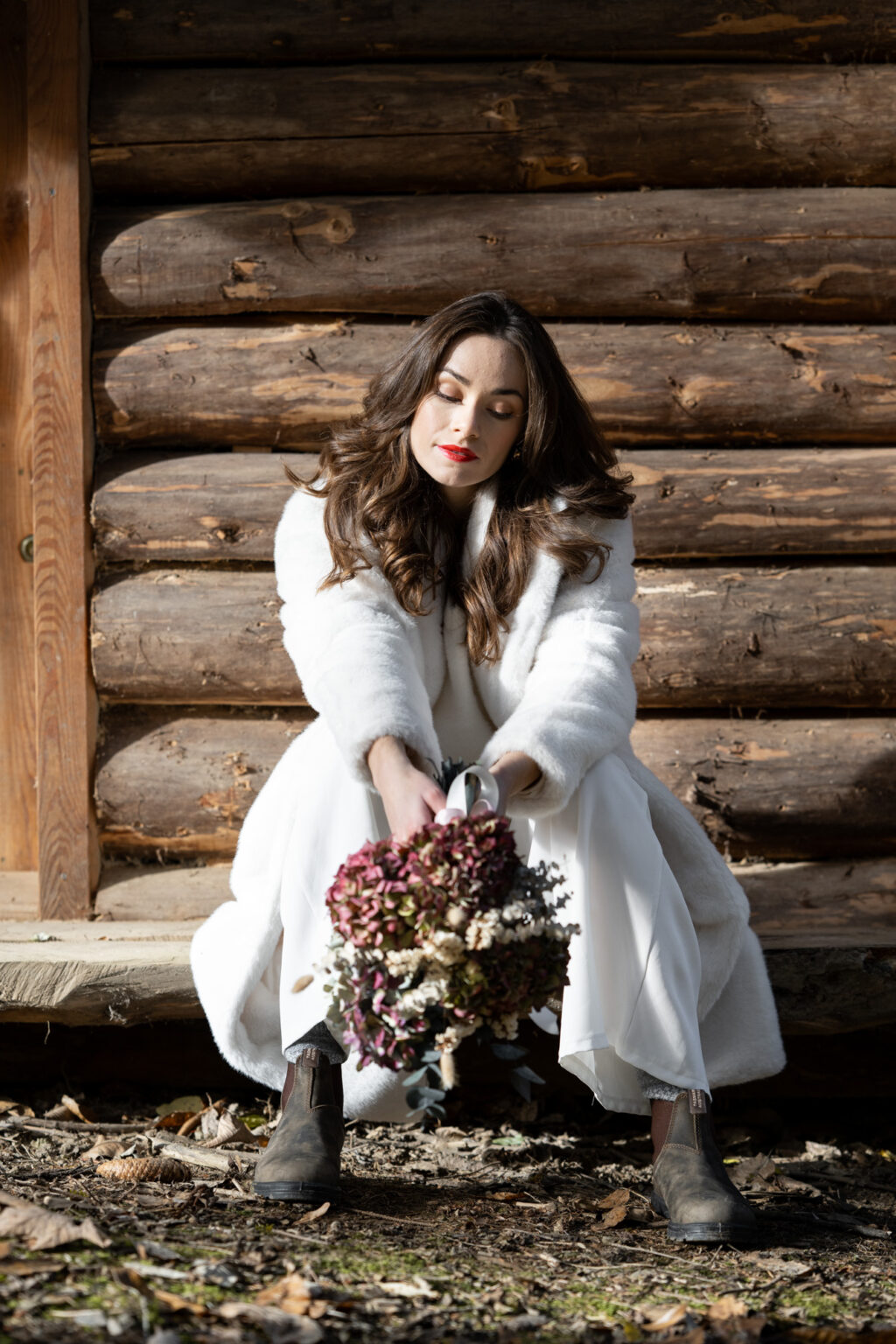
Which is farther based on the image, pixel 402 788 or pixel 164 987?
pixel 164 987

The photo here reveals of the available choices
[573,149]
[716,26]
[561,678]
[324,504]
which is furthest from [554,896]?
[716,26]

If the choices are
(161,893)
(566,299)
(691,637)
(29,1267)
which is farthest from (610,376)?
(29,1267)

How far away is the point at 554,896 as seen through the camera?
2227 mm

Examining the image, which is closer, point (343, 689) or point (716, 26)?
point (343, 689)

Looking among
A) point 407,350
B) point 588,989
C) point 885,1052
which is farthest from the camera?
point 885,1052

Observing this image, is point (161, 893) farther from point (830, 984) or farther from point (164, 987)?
point (830, 984)

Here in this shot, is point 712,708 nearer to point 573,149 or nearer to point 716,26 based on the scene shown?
point 573,149

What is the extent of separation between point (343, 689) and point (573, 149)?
80.1 inches

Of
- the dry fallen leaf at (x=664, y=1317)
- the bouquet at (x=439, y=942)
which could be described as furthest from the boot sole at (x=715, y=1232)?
the bouquet at (x=439, y=942)

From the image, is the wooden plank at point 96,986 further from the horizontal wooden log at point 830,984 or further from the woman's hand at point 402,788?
the horizontal wooden log at point 830,984

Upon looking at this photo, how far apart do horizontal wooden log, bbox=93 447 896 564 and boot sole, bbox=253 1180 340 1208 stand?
6.12ft

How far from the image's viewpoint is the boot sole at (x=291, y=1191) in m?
2.15

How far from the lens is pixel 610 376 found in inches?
136

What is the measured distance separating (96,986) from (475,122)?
266cm
